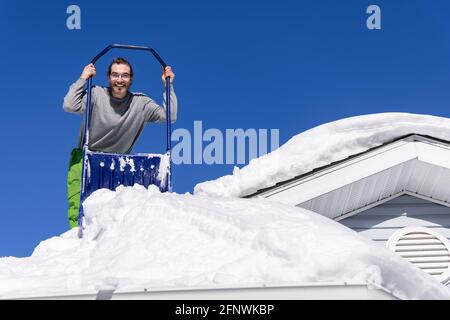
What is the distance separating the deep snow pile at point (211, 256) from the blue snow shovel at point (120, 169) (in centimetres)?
143

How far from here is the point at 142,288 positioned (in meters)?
2.58

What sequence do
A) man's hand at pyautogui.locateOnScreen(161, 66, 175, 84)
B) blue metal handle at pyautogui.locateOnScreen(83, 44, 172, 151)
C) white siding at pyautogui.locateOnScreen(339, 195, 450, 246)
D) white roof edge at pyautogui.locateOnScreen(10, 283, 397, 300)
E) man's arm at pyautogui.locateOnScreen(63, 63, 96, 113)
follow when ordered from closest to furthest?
white roof edge at pyautogui.locateOnScreen(10, 283, 397, 300), blue metal handle at pyautogui.locateOnScreen(83, 44, 172, 151), man's arm at pyautogui.locateOnScreen(63, 63, 96, 113), white siding at pyautogui.locateOnScreen(339, 195, 450, 246), man's hand at pyautogui.locateOnScreen(161, 66, 175, 84)

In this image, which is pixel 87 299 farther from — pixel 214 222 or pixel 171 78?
pixel 171 78

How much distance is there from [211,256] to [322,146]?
9.39 ft

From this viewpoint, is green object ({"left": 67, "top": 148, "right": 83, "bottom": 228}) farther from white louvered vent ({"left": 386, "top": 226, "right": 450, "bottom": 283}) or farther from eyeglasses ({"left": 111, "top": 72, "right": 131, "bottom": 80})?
white louvered vent ({"left": 386, "top": 226, "right": 450, "bottom": 283})

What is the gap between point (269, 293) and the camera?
253cm

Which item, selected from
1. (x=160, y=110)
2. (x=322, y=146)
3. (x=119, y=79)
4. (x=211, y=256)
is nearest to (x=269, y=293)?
(x=211, y=256)

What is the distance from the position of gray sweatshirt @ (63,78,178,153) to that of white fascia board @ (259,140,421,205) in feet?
5.25

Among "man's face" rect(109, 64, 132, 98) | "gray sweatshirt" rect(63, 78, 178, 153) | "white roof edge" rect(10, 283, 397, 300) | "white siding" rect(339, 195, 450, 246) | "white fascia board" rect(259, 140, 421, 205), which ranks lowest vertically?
"white siding" rect(339, 195, 450, 246)

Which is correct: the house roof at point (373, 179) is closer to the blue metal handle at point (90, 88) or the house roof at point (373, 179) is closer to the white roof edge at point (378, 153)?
the white roof edge at point (378, 153)

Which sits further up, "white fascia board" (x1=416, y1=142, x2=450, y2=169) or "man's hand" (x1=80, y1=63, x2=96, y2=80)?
"man's hand" (x1=80, y1=63, x2=96, y2=80)

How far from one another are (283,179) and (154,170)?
1205mm

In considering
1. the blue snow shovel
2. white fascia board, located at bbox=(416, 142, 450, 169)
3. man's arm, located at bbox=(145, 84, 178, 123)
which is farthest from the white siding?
man's arm, located at bbox=(145, 84, 178, 123)

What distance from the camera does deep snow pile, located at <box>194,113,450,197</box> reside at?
545 centimetres
